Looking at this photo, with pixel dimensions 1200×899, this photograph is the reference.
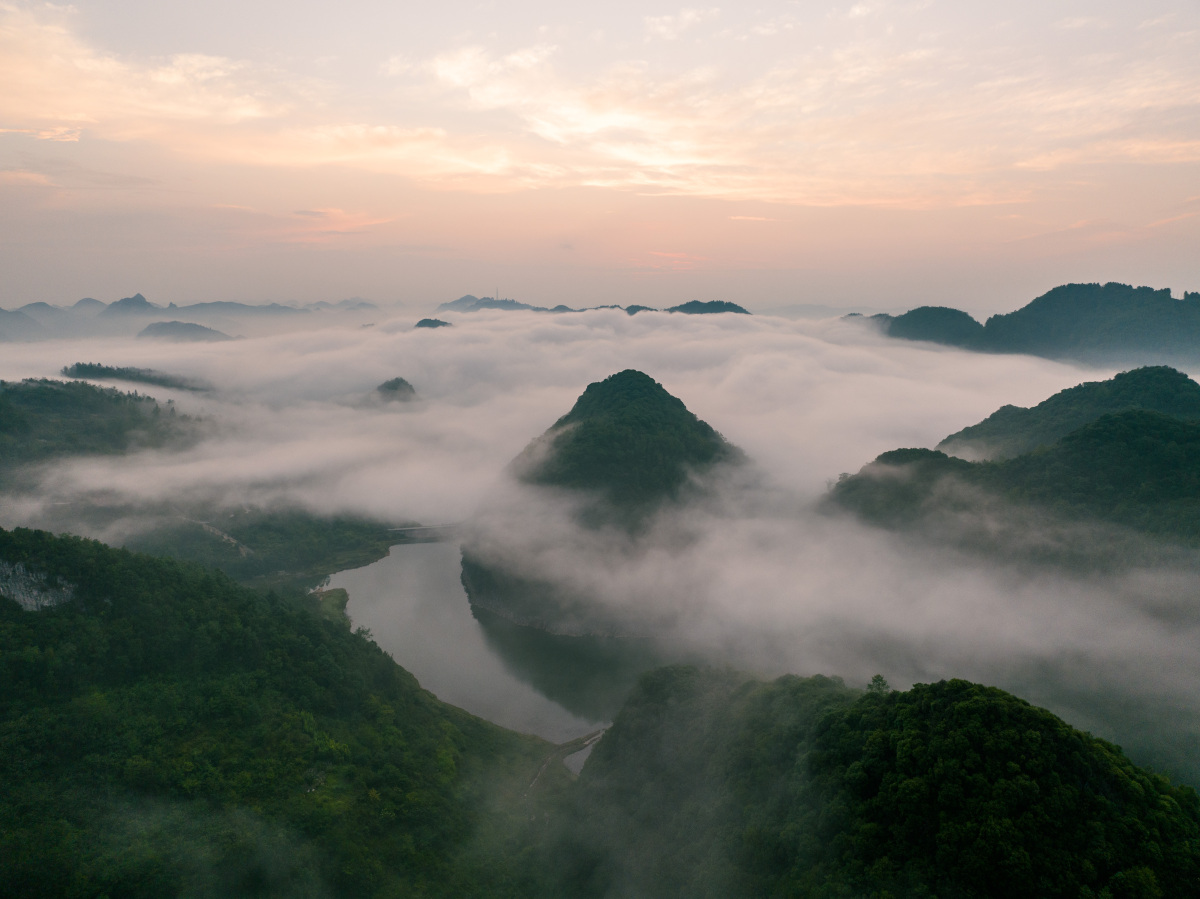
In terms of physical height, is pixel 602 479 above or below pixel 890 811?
above

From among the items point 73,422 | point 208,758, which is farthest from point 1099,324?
point 73,422

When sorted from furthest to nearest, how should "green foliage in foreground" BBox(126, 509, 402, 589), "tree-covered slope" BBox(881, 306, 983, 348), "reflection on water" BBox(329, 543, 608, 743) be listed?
"tree-covered slope" BBox(881, 306, 983, 348)
"green foliage in foreground" BBox(126, 509, 402, 589)
"reflection on water" BBox(329, 543, 608, 743)

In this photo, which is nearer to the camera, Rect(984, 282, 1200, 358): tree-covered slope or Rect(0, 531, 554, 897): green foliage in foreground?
Rect(0, 531, 554, 897): green foliage in foreground

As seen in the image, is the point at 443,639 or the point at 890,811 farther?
the point at 443,639

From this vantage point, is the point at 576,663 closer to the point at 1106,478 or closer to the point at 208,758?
the point at 208,758

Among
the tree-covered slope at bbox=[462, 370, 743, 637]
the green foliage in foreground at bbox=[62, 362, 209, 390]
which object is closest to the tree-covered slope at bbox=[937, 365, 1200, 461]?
the tree-covered slope at bbox=[462, 370, 743, 637]

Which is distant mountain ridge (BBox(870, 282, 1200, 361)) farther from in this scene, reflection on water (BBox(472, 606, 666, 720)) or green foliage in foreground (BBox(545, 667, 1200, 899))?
green foliage in foreground (BBox(545, 667, 1200, 899))

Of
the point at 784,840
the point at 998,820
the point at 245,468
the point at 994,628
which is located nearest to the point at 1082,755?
the point at 998,820
